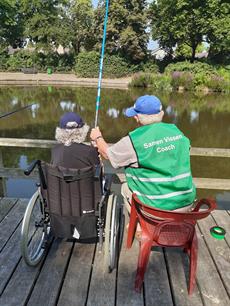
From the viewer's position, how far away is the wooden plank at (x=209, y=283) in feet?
7.93

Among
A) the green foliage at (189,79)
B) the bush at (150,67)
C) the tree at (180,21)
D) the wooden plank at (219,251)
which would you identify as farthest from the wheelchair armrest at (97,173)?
the bush at (150,67)

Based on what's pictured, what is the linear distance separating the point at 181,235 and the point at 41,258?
131 centimetres

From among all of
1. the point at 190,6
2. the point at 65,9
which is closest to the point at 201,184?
the point at 190,6

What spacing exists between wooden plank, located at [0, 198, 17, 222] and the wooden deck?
17.7 inches

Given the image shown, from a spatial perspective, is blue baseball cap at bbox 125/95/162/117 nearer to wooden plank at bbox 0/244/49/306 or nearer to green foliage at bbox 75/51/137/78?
wooden plank at bbox 0/244/49/306

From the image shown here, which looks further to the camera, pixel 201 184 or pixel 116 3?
pixel 116 3

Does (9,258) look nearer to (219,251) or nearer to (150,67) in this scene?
(219,251)

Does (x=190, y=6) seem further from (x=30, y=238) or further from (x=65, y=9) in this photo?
(x=30, y=238)

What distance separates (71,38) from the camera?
3525 cm

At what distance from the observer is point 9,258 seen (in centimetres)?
282

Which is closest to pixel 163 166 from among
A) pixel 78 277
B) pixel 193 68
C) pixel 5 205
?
pixel 78 277

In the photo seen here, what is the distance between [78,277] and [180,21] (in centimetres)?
3168

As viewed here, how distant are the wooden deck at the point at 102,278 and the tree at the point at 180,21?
3029cm

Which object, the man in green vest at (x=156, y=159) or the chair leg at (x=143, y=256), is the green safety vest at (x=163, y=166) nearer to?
the man in green vest at (x=156, y=159)
